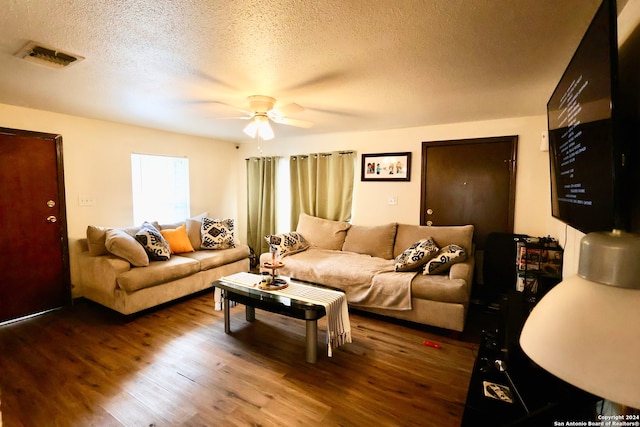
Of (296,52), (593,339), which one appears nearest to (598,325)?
(593,339)

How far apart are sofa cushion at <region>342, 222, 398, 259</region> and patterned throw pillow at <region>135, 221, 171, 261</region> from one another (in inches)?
89.2

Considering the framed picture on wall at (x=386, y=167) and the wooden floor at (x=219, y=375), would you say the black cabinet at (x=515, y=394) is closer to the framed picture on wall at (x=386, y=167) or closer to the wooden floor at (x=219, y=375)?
the wooden floor at (x=219, y=375)

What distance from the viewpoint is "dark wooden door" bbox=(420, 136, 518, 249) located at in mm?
3490

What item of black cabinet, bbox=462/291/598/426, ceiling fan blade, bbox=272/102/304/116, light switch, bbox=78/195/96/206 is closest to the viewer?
black cabinet, bbox=462/291/598/426

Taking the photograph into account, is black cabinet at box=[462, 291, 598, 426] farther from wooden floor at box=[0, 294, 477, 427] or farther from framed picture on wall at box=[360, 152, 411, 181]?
framed picture on wall at box=[360, 152, 411, 181]

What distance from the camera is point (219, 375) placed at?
2.18 metres

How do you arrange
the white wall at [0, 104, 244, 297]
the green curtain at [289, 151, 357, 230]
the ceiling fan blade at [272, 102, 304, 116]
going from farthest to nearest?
the green curtain at [289, 151, 357, 230]
the white wall at [0, 104, 244, 297]
the ceiling fan blade at [272, 102, 304, 116]

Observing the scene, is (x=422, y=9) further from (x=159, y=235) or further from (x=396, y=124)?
(x=159, y=235)

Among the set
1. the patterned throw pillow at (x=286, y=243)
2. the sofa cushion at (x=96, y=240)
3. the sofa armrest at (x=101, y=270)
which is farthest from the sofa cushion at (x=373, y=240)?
the sofa cushion at (x=96, y=240)

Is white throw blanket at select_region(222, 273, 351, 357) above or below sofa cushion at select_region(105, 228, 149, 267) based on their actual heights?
below

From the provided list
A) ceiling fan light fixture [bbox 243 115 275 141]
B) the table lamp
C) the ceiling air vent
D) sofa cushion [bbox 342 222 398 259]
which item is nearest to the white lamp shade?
the table lamp

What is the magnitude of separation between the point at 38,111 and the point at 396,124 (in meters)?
4.03

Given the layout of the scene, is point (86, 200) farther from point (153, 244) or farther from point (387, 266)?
point (387, 266)

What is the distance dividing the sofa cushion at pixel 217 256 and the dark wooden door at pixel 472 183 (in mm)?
2579
